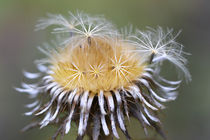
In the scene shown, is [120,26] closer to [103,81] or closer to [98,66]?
[98,66]

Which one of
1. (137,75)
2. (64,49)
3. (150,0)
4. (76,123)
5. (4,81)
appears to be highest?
(150,0)

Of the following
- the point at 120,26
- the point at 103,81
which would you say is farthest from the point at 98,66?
the point at 120,26

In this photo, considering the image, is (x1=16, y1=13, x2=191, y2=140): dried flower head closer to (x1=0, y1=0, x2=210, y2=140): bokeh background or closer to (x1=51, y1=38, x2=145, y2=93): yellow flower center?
(x1=51, y1=38, x2=145, y2=93): yellow flower center

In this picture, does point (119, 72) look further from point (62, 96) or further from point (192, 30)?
point (192, 30)

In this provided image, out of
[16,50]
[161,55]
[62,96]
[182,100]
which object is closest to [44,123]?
[62,96]

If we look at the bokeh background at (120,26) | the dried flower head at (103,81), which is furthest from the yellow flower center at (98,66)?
the bokeh background at (120,26)

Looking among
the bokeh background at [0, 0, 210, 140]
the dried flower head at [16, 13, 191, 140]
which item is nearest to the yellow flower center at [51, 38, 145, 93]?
the dried flower head at [16, 13, 191, 140]

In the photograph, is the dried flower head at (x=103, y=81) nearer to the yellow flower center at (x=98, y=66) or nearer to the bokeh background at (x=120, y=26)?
the yellow flower center at (x=98, y=66)
